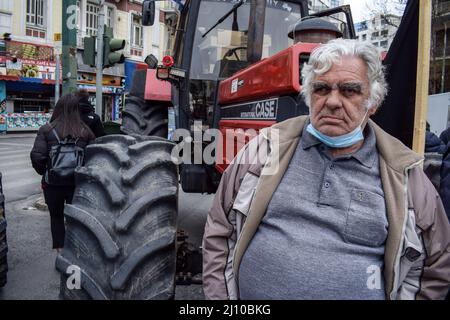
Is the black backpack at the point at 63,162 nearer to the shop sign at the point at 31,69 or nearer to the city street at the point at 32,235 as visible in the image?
the city street at the point at 32,235

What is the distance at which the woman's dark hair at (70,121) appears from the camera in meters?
4.39

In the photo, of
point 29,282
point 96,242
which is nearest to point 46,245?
point 29,282

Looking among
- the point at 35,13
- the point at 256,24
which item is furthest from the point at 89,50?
the point at 35,13

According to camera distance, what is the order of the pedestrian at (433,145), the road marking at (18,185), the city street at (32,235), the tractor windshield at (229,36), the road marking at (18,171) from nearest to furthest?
the pedestrian at (433,145), the tractor windshield at (229,36), the city street at (32,235), the road marking at (18,185), the road marking at (18,171)

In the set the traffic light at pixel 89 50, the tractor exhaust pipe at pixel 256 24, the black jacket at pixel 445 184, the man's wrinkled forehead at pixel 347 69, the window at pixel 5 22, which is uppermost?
the window at pixel 5 22

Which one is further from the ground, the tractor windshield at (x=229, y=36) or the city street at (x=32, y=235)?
the tractor windshield at (x=229, y=36)

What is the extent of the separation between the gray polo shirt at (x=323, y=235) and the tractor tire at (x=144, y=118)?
3109 mm

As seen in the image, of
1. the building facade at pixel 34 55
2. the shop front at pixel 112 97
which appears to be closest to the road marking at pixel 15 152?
the building facade at pixel 34 55

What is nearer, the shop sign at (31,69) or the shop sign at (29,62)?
the shop sign at (29,62)

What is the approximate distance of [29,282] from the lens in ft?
13.3

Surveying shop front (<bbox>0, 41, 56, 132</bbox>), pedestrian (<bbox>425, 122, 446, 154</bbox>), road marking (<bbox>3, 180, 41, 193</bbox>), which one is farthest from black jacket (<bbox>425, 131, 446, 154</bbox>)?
shop front (<bbox>0, 41, 56, 132</bbox>)

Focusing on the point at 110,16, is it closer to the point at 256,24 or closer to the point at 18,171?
the point at 18,171

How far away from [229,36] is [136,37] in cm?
2524

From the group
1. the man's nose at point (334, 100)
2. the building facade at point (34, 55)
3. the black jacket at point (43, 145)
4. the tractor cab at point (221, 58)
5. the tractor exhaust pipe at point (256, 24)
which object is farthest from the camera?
the building facade at point (34, 55)
